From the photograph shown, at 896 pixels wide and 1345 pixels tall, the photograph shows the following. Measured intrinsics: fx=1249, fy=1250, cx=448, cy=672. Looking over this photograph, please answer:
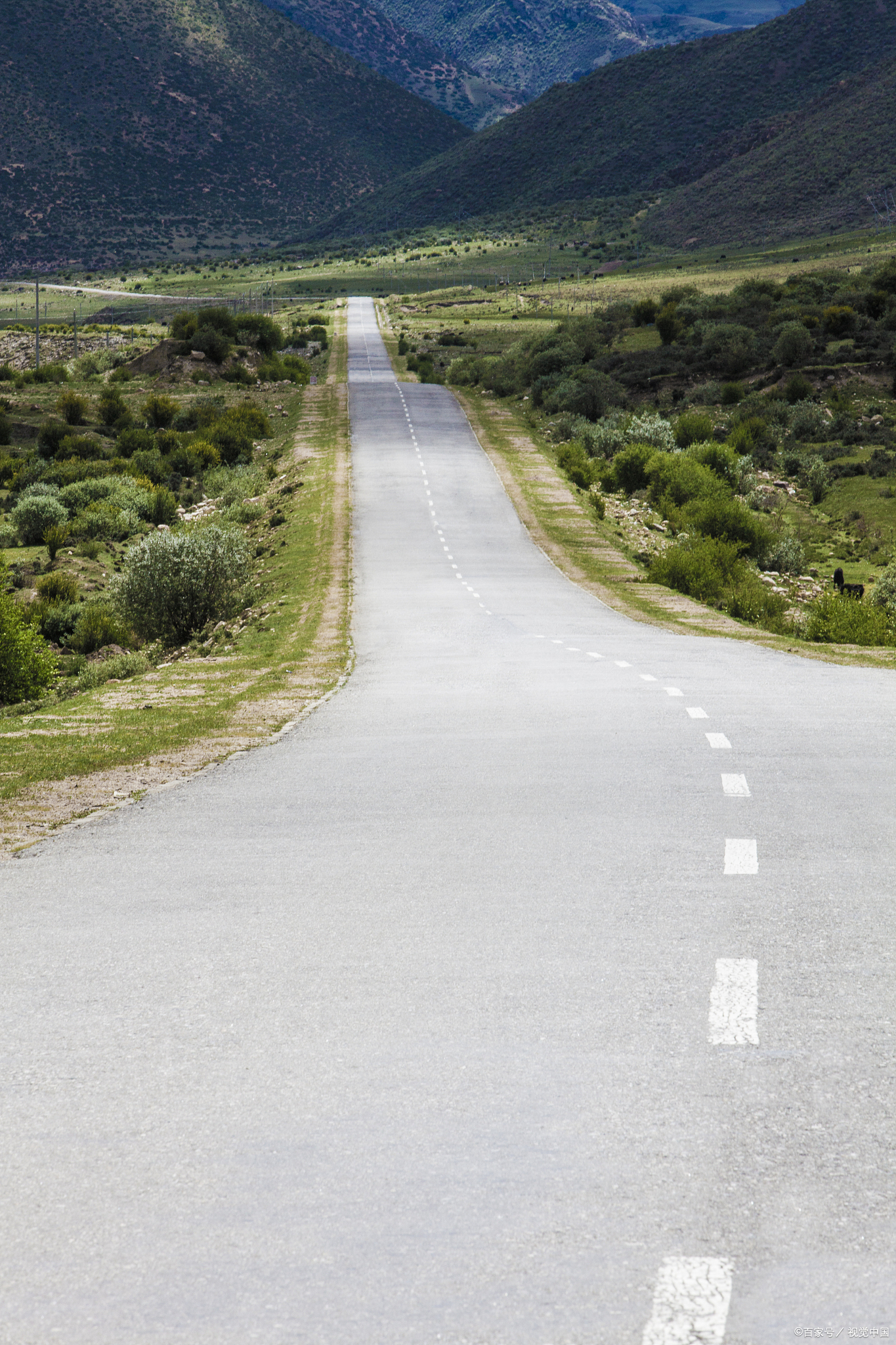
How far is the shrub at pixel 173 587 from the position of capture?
1168 inches

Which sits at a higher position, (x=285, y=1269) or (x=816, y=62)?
(x=816, y=62)

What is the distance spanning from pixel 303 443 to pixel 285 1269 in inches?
2232

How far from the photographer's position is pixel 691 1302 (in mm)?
3422

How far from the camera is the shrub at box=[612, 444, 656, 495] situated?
165ft

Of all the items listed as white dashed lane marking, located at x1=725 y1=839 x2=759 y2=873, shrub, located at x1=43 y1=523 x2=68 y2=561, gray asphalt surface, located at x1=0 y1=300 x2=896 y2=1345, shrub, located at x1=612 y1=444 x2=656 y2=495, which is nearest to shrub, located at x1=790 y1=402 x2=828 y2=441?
shrub, located at x1=612 y1=444 x2=656 y2=495

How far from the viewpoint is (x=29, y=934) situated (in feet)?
22.1

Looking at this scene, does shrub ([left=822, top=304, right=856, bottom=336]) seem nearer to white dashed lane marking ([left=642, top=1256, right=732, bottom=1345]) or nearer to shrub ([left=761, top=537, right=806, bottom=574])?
shrub ([left=761, top=537, right=806, bottom=574])

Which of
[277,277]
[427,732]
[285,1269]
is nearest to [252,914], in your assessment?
[285,1269]

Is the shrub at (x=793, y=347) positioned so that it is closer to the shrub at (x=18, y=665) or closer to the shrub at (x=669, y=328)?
the shrub at (x=669, y=328)

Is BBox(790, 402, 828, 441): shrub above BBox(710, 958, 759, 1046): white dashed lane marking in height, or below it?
above

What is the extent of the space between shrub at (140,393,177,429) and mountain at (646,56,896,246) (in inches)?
3359

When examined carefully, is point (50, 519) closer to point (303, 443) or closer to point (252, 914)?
point (303, 443)

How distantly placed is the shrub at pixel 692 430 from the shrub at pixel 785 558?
1872 centimetres

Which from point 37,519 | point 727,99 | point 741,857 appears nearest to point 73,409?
point 37,519
